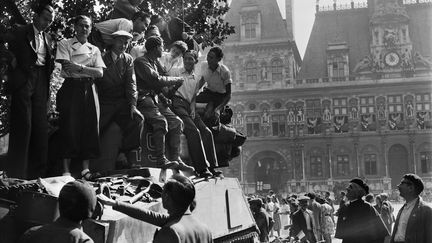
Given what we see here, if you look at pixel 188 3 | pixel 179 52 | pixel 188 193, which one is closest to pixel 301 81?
pixel 188 3

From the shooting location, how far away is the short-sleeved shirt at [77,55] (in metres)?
6.38

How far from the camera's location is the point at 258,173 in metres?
58.6

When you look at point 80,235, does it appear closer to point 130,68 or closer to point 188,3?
point 130,68

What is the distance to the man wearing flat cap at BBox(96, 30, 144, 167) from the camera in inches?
265

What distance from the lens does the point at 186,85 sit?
319 inches

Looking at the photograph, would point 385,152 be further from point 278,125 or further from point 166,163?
point 166,163

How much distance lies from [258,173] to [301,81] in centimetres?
985

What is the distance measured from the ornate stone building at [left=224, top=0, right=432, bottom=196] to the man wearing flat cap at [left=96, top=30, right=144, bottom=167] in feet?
161

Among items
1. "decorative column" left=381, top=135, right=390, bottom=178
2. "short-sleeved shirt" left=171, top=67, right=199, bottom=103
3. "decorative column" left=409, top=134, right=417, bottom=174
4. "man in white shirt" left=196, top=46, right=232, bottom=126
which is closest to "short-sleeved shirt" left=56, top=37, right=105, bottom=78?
"short-sleeved shirt" left=171, top=67, right=199, bottom=103

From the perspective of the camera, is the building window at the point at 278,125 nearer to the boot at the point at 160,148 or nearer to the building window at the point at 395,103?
the building window at the point at 395,103

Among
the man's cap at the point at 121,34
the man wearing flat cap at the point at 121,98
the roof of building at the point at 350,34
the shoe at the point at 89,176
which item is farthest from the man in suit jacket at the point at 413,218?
the roof of building at the point at 350,34

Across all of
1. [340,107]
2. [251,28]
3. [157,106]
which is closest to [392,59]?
[340,107]

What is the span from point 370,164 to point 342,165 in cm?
254

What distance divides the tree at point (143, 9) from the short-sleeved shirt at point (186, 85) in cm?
360
